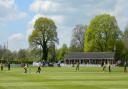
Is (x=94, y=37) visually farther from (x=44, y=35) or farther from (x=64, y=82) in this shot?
(x=64, y=82)

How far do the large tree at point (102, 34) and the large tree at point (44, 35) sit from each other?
12930 mm

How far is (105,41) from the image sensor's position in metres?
145

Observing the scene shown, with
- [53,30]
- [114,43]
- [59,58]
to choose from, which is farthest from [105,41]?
[59,58]

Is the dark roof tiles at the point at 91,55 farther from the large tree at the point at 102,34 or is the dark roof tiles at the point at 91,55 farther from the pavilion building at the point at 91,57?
the large tree at the point at 102,34

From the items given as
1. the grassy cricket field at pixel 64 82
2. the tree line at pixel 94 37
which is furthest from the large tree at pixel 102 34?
the grassy cricket field at pixel 64 82

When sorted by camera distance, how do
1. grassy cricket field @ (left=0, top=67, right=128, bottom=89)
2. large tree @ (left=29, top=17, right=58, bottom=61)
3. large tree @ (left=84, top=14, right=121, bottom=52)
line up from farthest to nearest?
large tree @ (left=29, top=17, right=58, bottom=61) → large tree @ (left=84, top=14, right=121, bottom=52) → grassy cricket field @ (left=0, top=67, right=128, bottom=89)

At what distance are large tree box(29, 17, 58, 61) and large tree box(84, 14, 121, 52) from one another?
42.4ft

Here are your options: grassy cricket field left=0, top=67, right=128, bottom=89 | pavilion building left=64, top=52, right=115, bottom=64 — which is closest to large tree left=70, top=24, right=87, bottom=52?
pavilion building left=64, top=52, right=115, bottom=64

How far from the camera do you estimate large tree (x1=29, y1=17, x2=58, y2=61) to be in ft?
500

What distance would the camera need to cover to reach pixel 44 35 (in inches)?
6063

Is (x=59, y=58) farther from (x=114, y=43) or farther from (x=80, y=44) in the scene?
(x=114, y=43)

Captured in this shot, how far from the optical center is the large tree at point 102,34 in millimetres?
145750

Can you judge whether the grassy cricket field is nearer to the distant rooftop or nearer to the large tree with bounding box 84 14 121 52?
the large tree with bounding box 84 14 121 52

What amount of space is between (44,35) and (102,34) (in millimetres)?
21420
